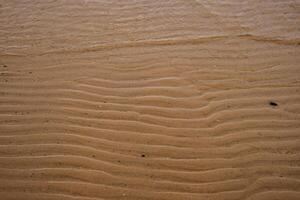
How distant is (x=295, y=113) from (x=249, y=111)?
0.47 m

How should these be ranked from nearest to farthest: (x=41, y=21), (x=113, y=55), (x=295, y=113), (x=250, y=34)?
(x=295, y=113), (x=113, y=55), (x=250, y=34), (x=41, y=21)

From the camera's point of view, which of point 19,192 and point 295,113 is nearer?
point 19,192

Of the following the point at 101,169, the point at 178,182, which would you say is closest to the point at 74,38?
the point at 101,169

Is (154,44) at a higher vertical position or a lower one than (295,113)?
higher

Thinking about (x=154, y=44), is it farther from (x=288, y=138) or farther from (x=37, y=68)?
(x=288, y=138)

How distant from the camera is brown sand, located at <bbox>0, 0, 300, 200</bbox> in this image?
3.37m

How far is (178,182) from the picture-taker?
3.35 m

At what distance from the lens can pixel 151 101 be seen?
408 centimetres

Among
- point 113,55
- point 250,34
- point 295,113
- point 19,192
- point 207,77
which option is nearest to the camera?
point 19,192

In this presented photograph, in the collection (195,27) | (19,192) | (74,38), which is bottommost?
(19,192)

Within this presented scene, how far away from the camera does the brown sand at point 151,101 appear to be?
11.1ft

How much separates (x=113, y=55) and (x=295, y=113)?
2231 mm

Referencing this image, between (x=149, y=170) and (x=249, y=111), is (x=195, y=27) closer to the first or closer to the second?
(x=249, y=111)

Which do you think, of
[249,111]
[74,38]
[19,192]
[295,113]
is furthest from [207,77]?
[19,192]
